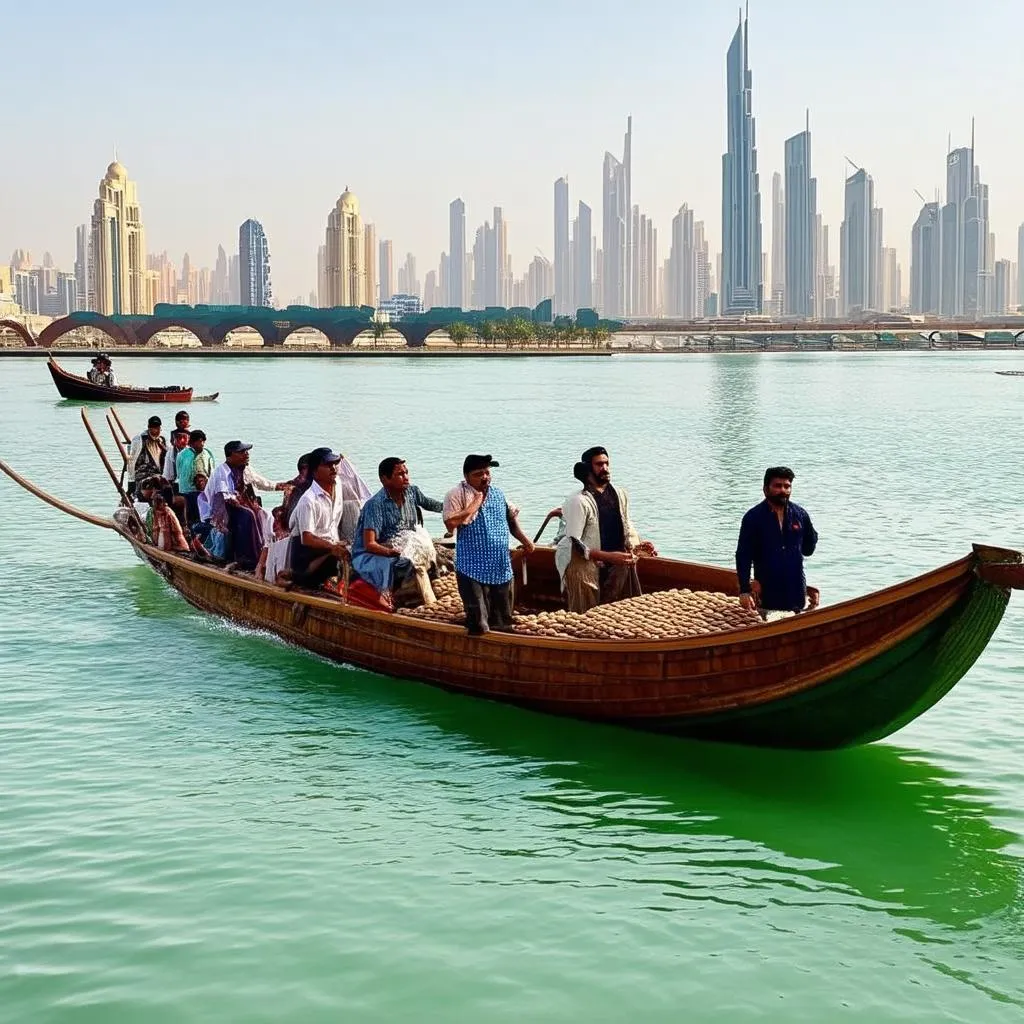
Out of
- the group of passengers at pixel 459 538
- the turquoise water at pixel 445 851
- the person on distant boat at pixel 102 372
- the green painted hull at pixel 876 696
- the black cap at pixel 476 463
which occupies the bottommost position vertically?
the turquoise water at pixel 445 851

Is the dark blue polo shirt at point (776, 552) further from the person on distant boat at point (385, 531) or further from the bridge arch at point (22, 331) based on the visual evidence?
the bridge arch at point (22, 331)

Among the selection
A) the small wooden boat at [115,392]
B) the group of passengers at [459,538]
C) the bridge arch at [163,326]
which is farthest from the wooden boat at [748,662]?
the bridge arch at [163,326]

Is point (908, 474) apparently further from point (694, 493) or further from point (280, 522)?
point (280, 522)

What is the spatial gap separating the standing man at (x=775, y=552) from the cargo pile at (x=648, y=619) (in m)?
0.18

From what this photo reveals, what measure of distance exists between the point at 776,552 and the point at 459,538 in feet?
6.56

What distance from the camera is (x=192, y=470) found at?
41.7 feet

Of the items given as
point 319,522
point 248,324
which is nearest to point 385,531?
point 319,522

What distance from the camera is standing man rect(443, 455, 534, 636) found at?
8.26 metres

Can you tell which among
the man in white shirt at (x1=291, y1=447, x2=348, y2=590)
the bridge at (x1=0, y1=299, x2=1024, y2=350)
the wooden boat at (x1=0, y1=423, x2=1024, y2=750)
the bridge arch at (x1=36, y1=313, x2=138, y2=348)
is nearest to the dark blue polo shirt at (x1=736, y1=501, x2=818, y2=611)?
the wooden boat at (x1=0, y1=423, x2=1024, y2=750)

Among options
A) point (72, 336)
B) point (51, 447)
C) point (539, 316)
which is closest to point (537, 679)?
point (51, 447)

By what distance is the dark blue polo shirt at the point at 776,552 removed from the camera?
292 inches

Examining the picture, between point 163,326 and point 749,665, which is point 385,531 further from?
point 163,326

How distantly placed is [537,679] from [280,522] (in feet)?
11.7

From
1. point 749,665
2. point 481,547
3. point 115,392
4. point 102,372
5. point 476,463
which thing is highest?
point 102,372
